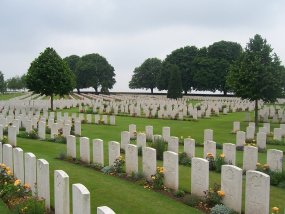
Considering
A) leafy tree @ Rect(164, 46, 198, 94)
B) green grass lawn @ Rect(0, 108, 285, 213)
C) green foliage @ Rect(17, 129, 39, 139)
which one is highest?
leafy tree @ Rect(164, 46, 198, 94)

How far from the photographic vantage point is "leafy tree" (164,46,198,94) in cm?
7169

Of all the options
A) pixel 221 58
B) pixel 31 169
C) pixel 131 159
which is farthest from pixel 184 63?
pixel 31 169

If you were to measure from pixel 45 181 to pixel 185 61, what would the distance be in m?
67.1

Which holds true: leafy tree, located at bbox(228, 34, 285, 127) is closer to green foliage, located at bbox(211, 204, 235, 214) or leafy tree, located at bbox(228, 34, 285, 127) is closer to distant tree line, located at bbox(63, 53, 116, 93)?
green foliage, located at bbox(211, 204, 235, 214)

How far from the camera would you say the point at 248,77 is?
21703 millimetres

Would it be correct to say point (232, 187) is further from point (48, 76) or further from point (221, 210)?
point (48, 76)

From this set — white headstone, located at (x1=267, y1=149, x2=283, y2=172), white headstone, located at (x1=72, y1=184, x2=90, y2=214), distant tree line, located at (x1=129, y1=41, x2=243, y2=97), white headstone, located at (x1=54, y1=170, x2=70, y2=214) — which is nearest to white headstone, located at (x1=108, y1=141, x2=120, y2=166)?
white headstone, located at (x1=54, y1=170, x2=70, y2=214)

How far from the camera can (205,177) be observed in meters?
8.42

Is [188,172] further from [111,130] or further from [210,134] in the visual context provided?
[111,130]

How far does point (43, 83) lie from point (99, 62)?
187ft

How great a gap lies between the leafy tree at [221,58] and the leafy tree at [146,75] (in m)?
20.6

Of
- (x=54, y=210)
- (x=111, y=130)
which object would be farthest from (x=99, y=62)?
(x=54, y=210)

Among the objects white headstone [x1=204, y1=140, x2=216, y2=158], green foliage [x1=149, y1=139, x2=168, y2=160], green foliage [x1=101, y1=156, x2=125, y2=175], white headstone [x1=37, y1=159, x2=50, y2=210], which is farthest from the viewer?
green foliage [x1=149, y1=139, x2=168, y2=160]

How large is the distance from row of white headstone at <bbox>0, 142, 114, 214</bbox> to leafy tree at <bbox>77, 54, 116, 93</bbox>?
243 ft
